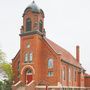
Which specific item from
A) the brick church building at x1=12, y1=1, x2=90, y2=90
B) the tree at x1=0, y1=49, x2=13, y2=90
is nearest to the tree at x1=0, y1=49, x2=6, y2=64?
the tree at x1=0, y1=49, x2=13, y2=90

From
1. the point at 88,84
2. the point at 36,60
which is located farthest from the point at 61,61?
the point at 88,84

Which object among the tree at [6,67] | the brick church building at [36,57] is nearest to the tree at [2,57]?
the tree at [6,67]

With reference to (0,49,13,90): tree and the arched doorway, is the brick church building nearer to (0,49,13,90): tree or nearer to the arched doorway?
the arched doorway

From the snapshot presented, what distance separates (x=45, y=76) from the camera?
4731 cm

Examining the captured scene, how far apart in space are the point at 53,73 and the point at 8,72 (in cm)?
1196

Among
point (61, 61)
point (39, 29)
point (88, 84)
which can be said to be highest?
point (39, 29)

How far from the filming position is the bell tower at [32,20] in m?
47.1

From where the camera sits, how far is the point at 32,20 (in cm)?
4744

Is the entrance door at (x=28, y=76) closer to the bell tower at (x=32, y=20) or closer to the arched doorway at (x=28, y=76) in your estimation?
the arched doorway at (x=28, y=76)

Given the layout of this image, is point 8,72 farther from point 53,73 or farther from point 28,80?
point 53,73

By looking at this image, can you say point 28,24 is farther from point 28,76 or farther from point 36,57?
point 28,76

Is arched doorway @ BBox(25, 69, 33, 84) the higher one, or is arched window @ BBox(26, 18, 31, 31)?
arched window @ BBox(26, 18, 31, 31)

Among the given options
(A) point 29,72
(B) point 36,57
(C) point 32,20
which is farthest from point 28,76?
(C) point 32,20

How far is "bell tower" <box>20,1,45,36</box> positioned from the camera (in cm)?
4706
